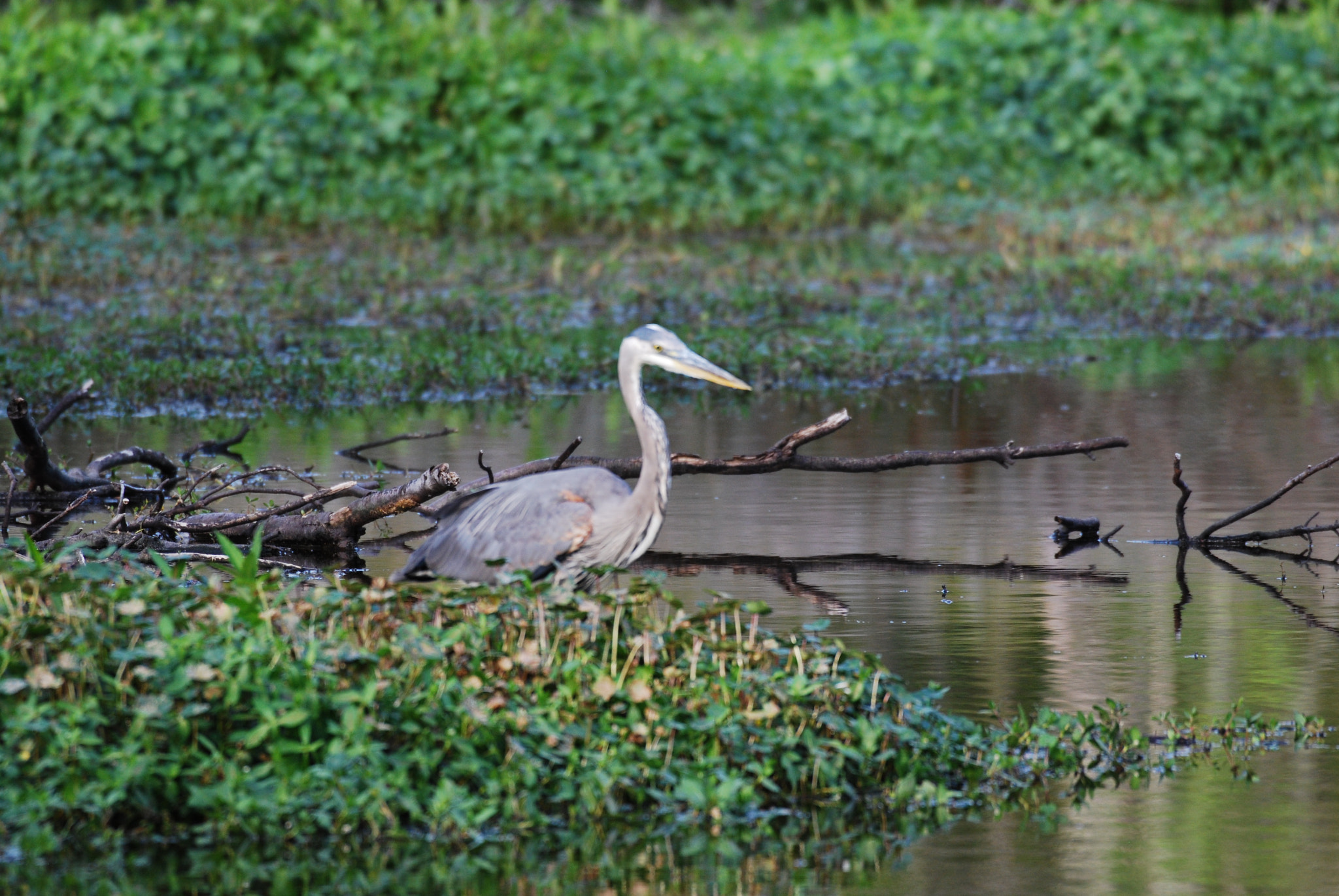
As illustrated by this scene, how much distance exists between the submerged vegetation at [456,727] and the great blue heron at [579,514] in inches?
22.7

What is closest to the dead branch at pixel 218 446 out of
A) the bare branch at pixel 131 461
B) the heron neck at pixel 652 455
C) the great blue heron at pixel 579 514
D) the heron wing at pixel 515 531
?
the bare branch at pixel 131 461

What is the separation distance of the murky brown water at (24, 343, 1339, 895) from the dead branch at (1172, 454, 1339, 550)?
10 cm

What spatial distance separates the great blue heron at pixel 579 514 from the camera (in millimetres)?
6273

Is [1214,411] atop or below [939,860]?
below

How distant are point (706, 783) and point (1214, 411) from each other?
736cm

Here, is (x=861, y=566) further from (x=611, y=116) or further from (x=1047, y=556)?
(x=611, y=116)

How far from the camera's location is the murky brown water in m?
5.12

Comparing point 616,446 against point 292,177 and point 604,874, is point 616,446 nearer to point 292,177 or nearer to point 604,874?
point 604,874

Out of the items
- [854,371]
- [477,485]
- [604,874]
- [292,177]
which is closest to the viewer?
[604,874]

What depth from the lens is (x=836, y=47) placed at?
2502 centimetres

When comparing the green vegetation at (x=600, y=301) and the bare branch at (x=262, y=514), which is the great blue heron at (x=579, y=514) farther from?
the green vegetation at (x=600, y=301)

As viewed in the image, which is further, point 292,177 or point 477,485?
point 292,177

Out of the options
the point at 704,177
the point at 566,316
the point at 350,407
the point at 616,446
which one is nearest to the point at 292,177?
the point at 704,177

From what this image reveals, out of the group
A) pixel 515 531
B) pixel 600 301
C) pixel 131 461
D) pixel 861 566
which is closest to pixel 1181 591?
pixel 861 566
